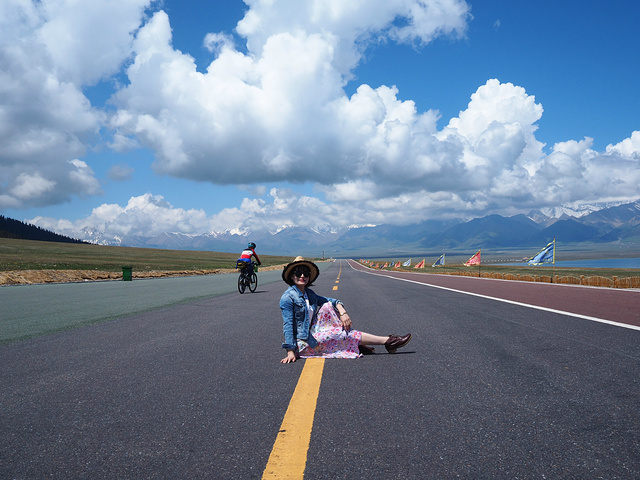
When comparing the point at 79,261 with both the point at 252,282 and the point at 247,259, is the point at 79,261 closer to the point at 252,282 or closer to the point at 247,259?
the point at 252,282

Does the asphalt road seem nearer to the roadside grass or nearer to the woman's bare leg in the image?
the woman's bare leg

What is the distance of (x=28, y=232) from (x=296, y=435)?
22665cm

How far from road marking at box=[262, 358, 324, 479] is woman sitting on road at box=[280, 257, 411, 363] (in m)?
0.88

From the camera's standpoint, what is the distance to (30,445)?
2.83m

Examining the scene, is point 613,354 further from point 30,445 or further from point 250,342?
point 30,445

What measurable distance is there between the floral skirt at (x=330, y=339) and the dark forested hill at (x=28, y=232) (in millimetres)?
208795

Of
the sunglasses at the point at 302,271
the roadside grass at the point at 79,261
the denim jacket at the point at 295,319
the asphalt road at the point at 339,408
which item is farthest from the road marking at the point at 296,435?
the roadside grass at the point at 79,261

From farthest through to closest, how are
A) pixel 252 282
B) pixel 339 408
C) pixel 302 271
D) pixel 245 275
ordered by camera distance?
pixel 252 282 < pixel 245 275 < pixel 302 271 < pixel 339 408

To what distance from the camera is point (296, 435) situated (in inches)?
115

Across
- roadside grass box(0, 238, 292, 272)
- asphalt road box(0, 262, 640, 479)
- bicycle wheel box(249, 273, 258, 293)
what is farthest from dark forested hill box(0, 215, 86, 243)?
asphalt road box(0, 262, 640, 479)

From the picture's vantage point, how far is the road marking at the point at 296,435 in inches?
96.5

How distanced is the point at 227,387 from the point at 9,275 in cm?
2273

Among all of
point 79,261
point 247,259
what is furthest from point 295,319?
point 79,261

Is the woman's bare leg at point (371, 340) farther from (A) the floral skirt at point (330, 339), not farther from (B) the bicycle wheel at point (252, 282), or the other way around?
(B) the bicycle wheel at point (252, 282)
